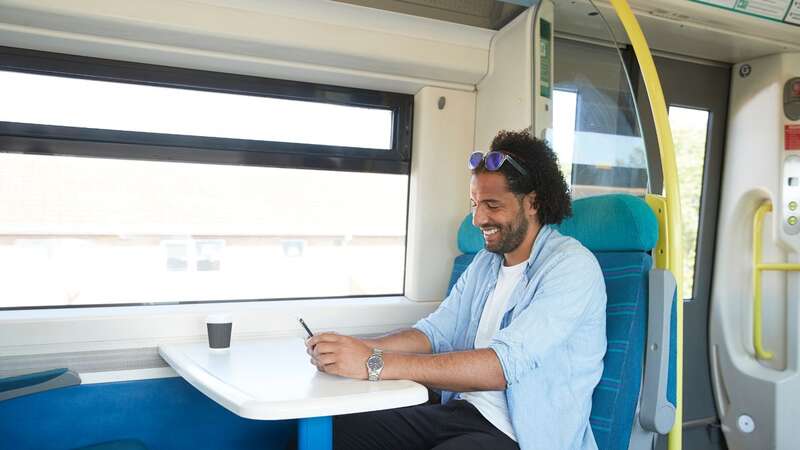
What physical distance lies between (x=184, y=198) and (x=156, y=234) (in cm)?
19

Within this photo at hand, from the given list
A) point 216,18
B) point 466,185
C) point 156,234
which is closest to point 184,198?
point 156,234

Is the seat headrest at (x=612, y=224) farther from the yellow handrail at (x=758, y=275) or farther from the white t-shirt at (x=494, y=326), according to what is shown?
the yellow handrail at (x=758, y=275)

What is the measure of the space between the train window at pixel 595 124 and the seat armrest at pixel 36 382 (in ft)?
6.48

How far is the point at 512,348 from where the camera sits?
1.68 metres

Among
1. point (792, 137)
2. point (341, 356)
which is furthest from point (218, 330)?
point (792, 137)

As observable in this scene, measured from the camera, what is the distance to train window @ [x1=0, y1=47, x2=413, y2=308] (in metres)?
2.36

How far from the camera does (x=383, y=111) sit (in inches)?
115

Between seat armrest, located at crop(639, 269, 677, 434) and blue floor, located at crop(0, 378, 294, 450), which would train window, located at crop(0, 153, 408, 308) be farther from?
seat armrest, located at crop(639, 269, 677, 434)

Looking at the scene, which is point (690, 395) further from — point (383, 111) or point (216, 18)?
point (216, 18)

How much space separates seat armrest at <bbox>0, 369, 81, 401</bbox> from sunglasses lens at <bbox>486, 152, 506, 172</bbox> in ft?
5.40

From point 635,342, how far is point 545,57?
4.08ft

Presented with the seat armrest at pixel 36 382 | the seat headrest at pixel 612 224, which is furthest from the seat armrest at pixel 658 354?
the seat armrest at pixel 36 382

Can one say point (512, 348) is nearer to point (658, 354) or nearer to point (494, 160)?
point (658, 354)

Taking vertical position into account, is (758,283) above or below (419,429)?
above
